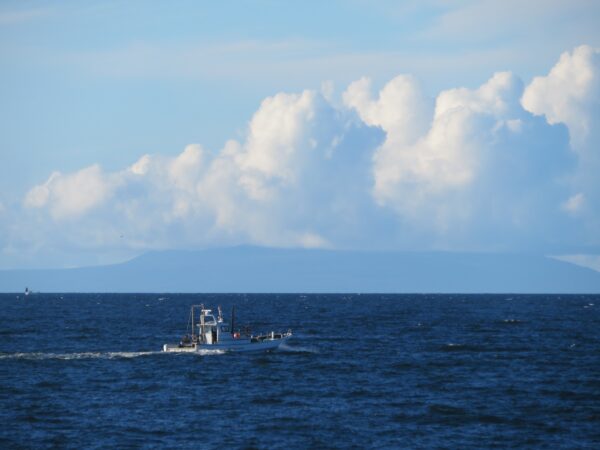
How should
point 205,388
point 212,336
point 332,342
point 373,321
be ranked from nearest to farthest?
point 205,388 → point 212,336 → point 332,342 → point 373,321

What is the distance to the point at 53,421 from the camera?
6700 cm

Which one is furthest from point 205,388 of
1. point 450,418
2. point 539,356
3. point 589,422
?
point 539,356

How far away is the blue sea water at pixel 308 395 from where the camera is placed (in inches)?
2438

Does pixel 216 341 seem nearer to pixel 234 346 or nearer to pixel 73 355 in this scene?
pixel 234 346

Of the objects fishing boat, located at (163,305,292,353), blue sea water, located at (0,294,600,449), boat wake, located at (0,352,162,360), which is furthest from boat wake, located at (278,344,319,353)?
boat wake, located at (0,352,162,360)

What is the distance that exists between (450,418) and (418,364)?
34640 millimetres

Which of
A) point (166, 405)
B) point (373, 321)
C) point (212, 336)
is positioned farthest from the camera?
point (373, 321)

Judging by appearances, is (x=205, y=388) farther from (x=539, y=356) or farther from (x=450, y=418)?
(x=539, y=356)

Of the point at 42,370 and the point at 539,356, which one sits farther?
the point at 539,356

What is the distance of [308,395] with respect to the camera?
79.7m

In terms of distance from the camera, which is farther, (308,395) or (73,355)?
(73,355)

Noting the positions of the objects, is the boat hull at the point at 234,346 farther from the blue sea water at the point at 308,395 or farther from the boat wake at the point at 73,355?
the boat wake at the point at 73,355

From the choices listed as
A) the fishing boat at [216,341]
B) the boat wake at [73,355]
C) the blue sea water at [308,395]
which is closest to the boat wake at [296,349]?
the blue sea water at [308,395]

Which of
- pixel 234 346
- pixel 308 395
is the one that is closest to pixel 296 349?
pixel 234 346
